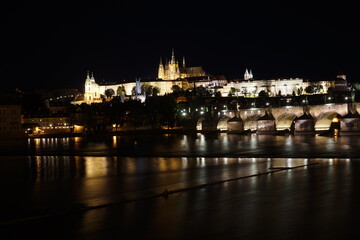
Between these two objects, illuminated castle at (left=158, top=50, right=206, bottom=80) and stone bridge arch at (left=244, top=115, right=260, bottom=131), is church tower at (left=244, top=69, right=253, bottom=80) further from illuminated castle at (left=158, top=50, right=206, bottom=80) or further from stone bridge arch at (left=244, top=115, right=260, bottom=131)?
stone bridge arch at (left=244, top=115, right=260, bottom=131)

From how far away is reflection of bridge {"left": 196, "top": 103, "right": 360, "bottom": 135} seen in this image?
48931 mm

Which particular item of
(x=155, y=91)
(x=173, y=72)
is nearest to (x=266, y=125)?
(x=155, y=91)

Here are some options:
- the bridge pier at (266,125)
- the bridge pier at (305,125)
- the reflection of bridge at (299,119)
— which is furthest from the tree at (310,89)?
the bridge pier at (305,125)

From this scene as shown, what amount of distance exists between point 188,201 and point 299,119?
42.2 m

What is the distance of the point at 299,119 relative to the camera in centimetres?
5497

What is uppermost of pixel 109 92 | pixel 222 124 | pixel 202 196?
pixel 109 92

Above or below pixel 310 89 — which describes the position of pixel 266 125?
below

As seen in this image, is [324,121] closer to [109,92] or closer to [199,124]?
[199,124]

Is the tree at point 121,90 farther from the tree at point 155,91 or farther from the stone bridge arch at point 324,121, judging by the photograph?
the stone bridge arch at point 324,121

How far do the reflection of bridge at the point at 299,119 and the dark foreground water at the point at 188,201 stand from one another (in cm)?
2413

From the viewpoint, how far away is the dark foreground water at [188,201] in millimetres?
11602

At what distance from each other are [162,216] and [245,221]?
2.21m

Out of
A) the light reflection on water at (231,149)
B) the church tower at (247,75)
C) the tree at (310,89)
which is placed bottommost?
the light reflection on water at (231,149)

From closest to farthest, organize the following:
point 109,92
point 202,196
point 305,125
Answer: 1. point 202,196
2. point 305,125
3. point 109,92
